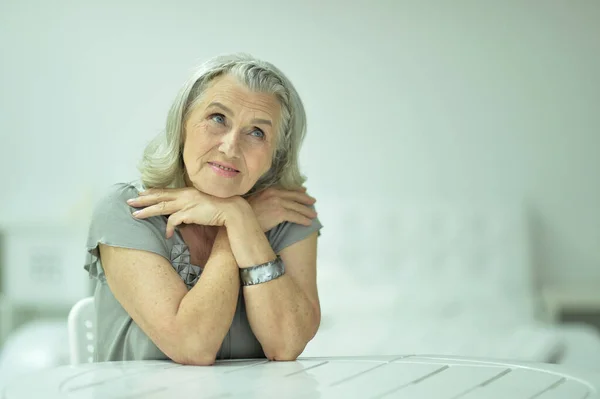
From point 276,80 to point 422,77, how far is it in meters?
2.55

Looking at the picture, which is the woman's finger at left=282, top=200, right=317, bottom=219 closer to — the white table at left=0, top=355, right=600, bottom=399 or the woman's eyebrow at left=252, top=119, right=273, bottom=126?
the woman's eyebrow at left=252, top=119, right=273, bottom=126

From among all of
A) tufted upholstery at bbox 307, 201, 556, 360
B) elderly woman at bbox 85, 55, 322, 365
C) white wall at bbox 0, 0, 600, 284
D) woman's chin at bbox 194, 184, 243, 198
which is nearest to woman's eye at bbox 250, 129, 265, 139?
elderly woman at bbox 85, 55, 322, 365


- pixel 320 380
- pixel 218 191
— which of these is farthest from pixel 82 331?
pixel 320 380

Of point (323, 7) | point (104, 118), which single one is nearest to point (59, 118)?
point (104, 118)

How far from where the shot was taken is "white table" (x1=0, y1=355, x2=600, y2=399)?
3.52ft

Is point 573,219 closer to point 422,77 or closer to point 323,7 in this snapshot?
point 422,77

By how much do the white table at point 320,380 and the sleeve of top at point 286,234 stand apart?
0.88 ft

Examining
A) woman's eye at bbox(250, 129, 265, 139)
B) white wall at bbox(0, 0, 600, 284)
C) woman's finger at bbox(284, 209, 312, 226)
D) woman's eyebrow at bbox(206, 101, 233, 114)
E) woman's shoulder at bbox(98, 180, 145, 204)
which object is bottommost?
woman's finger at bbox(284, 209, 312, 226)

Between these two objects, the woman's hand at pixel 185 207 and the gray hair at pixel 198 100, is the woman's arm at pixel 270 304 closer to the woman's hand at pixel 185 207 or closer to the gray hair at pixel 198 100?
the woman's hand at pixel 185 207

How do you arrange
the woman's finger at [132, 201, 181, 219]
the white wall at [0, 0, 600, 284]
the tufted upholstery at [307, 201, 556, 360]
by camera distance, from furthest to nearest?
the white wall at [0, 0, 600, 284], the tufted upholstery at [307, 201, 556, 360], the woman's finger at [132, 201, 181, 219]

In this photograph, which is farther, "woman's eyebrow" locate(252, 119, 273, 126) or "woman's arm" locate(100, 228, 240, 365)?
"woman's eyebrow" locate(252, 119, 273, 126)

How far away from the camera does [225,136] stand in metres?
1.46

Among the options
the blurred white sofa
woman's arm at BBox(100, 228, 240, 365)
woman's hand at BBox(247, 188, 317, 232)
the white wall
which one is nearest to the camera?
woman's arm at BBox(100, 228, 240, 365)

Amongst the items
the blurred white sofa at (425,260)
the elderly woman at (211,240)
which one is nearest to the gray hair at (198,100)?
the elderly woman at (211,240)
